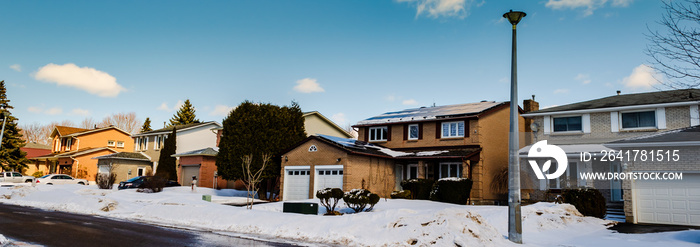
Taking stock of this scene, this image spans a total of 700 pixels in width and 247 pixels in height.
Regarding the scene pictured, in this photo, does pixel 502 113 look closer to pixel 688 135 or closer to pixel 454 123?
pixel 454 123

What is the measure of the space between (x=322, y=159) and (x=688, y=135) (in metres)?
18.7

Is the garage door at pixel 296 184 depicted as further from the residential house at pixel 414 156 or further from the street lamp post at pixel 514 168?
the street lamp post at pixel 514 168

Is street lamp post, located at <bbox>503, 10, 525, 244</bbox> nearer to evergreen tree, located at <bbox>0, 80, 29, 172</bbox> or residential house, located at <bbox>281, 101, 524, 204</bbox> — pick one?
residential house, located at <bbox>281, 101, 524, 204</bbox>

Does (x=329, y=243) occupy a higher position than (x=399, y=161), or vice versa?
(x=399, y=161)

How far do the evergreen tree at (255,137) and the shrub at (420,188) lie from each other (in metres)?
9.03

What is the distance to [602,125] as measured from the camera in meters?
26.5

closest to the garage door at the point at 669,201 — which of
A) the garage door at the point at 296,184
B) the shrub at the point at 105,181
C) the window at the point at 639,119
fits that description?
the window at the point at 639,119

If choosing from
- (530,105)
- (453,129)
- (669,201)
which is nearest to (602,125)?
(530,105)

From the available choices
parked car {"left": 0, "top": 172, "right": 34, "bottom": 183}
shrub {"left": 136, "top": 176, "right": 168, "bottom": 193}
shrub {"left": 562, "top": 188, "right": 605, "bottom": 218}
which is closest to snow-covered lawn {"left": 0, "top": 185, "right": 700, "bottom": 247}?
shrub {"left": 562, "top": 188, "right": 605, "bottom": 218}

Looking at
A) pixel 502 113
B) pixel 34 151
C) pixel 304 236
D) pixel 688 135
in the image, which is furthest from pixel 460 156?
pixel 34 151

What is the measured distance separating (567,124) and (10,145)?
58671mm

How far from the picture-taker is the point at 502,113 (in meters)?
32.8

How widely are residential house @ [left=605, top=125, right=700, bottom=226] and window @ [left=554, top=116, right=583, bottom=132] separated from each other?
7.04m

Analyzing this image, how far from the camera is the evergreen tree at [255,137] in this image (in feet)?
99.0
